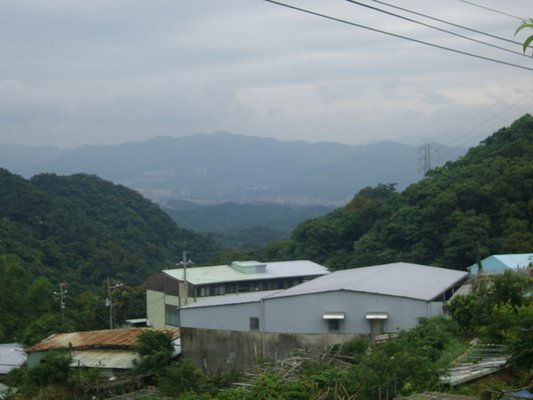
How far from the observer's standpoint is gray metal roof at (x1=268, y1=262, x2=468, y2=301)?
57.6ft

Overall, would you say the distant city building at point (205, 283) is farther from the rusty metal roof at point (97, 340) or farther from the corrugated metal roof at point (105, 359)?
the corrugated metal roof at point (105, 359)

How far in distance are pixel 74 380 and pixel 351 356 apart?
245 inches

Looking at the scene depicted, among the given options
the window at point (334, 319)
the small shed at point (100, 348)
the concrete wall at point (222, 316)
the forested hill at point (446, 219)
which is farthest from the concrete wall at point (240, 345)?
the forested hill at point (446, 219)

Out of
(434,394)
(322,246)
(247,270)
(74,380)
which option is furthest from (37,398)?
(322,246)

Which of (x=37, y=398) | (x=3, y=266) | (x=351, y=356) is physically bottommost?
(x=37, y=398)

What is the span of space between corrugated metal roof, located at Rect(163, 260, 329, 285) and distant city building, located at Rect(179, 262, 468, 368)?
11.0m

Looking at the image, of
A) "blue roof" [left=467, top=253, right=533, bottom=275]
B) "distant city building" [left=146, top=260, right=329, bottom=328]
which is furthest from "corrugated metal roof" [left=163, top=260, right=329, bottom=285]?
"blue roof" [left=467, top=253, right=533, bottom=275]

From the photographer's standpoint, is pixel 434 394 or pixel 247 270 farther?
pixel 247 270

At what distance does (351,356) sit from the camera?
14.0 metres

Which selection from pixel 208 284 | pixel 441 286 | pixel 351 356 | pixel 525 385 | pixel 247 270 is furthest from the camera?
pixel 247 270

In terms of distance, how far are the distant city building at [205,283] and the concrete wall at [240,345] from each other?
1109 centimetres

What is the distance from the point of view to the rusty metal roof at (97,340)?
1906cm

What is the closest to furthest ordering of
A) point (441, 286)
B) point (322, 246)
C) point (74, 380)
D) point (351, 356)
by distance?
point (351, 356)
point (74, 380)
point (441, 286)
point (322, 246)

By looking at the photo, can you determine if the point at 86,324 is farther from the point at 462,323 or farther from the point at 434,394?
the point at 434,394
